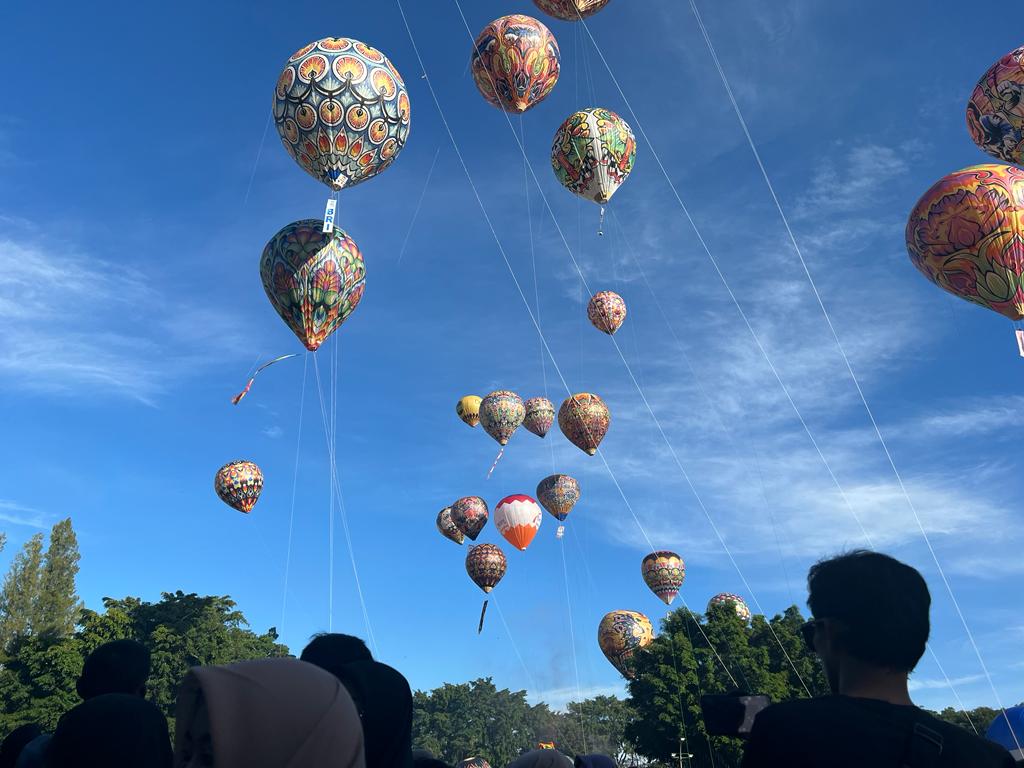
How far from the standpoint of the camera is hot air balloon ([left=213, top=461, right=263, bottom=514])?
89.4 feet

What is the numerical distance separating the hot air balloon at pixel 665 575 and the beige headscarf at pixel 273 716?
98.6 ft

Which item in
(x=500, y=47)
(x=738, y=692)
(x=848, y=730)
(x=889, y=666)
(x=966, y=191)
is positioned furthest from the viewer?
(x=500, y=47)

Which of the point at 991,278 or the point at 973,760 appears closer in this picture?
the point at 973,760

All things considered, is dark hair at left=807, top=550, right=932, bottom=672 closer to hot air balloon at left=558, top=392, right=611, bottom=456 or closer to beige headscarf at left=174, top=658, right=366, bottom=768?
beige headscarf at left=174, top=658, right=366, bottom=768

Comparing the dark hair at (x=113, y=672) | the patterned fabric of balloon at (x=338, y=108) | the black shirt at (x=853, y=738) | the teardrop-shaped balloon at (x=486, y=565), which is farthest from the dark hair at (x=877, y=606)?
the teardrop-shaped balloon at (x=486, y=565)

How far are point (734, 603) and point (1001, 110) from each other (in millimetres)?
27818

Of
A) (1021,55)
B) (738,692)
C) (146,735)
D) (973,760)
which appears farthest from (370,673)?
(1021,55)

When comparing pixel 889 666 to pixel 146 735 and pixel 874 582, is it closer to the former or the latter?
pixel 874 582

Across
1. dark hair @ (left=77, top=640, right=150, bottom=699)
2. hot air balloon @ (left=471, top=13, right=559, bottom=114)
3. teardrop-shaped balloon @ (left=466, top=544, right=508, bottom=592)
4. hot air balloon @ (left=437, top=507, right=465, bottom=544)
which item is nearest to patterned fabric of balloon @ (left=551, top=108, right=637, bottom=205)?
hot air balloon @ (left=471, top=13, right=559, bottom=114)

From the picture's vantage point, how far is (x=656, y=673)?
108ft

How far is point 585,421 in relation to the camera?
26484mm

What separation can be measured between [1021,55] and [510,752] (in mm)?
82360

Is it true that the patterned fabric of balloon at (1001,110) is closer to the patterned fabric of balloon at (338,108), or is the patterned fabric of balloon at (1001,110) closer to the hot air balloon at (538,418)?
the patterned fabric of balloon at (338,108)

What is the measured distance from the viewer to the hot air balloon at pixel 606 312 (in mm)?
24516
